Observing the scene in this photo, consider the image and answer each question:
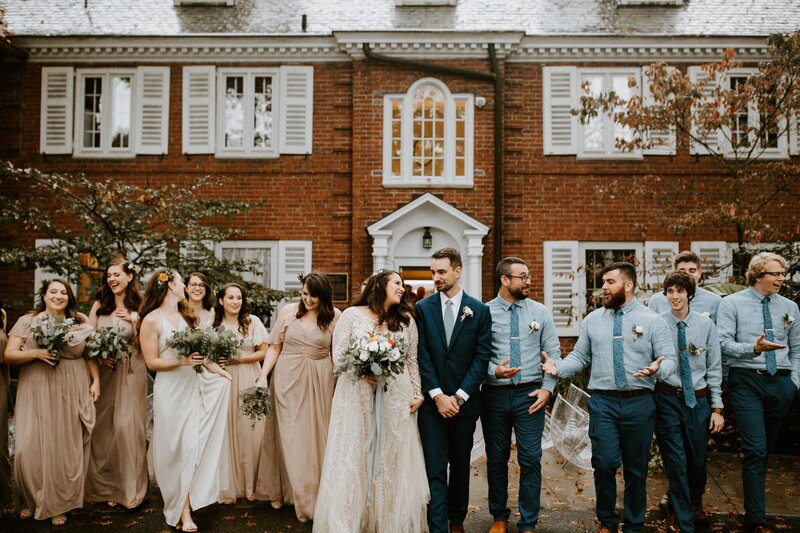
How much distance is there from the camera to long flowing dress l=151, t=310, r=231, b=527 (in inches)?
218

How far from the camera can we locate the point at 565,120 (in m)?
13.5

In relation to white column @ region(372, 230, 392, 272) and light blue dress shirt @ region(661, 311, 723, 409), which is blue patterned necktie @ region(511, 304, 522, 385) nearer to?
light blue dress shirt @ region(661, 311, 723, 409)

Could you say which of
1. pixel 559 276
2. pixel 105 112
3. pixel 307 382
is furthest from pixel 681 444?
pixel 105 112

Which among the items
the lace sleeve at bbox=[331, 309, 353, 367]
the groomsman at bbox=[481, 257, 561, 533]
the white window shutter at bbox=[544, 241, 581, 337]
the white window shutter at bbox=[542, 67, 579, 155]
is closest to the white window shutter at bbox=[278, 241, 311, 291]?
the white window shutter at bbox=[544, 241, 581, 337]

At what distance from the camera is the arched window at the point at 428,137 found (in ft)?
43.3

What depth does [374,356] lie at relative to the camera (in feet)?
16.0

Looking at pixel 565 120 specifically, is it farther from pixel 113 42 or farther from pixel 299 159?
pixel 113 42

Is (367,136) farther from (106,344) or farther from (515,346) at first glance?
(515,346)

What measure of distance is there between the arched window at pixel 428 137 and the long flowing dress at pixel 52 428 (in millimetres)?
8183

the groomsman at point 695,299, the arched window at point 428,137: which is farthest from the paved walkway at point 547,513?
the arched window at point 428,137

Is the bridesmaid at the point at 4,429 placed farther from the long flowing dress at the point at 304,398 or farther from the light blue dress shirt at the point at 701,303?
the light blue dress shirt at the point at 701,303

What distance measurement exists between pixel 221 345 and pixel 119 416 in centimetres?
134

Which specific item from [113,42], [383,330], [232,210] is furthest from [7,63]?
[383,330]

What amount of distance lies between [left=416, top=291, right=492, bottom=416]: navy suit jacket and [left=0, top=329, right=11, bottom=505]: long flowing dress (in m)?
3.71
